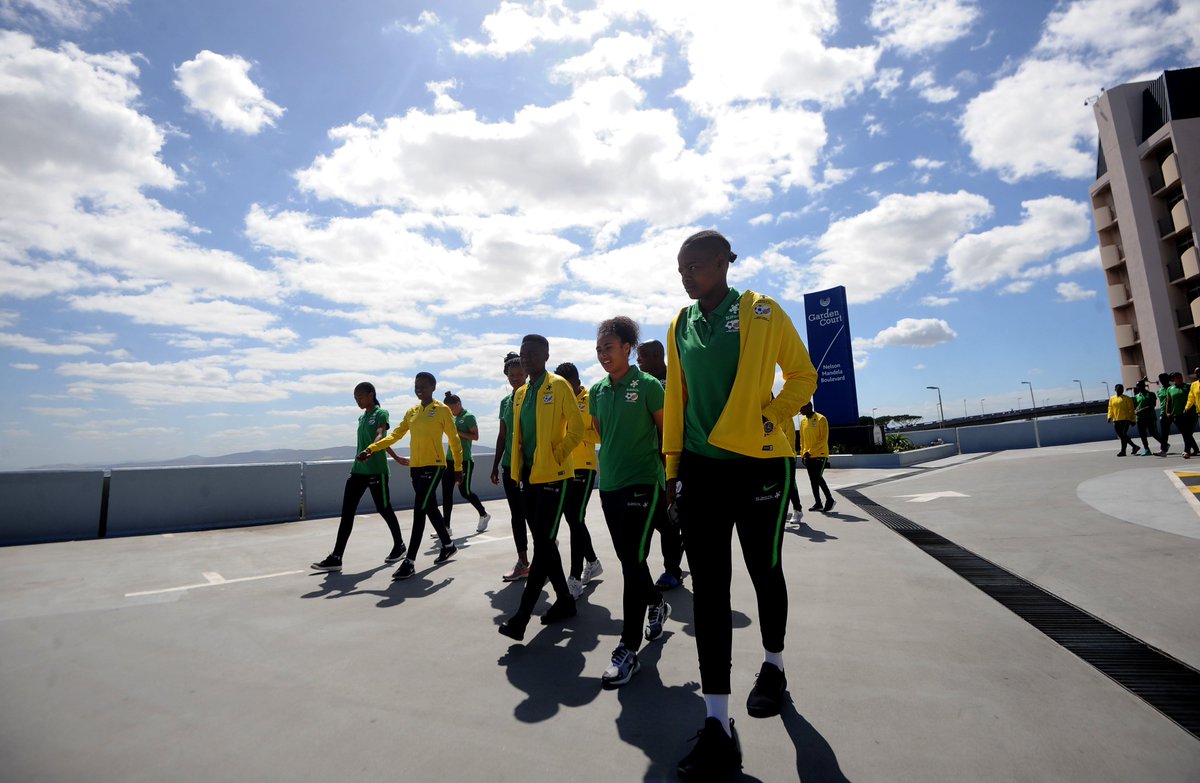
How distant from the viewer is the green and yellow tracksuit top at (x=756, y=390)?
2.27 m

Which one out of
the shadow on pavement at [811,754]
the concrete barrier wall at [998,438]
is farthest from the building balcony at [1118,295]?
the shadow on pavement at [811,754]

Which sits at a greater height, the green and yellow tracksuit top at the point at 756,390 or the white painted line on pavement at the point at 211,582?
the green and yellow tracksuit top at the point at 756,390

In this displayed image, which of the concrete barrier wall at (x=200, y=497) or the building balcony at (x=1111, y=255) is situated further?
the building balcony at (x=1111, y=255)

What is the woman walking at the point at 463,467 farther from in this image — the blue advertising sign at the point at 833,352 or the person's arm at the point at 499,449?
the blue advertising sign at the point at 833,352

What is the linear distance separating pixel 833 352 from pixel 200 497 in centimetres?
1810

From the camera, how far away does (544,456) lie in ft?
12.4

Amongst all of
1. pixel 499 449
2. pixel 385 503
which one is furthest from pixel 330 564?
pixel 499 449

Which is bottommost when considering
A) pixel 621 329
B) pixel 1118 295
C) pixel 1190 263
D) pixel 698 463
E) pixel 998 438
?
pixel 998 438

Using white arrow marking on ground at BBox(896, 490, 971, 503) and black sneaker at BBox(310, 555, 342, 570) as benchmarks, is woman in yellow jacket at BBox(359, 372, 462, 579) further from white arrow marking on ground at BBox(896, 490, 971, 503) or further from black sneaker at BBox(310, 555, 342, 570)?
white arrow marking on ground at BBox(896, 490, 971, 503)

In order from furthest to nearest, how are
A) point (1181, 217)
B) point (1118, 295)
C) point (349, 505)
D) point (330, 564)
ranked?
point (1118, 295) → point (1181, 217) → point (349, 505) → point (330, 564)

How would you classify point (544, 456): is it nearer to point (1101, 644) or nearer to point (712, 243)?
point (712, 243)

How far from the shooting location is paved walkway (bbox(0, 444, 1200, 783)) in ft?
6.57

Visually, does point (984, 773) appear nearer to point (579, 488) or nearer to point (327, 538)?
point (579, 488)

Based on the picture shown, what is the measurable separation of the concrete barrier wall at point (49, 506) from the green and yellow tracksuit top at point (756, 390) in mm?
10742
